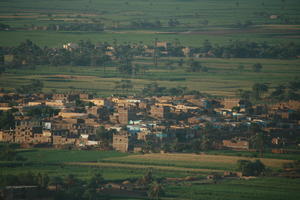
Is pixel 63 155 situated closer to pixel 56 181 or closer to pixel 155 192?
pixel 56 181

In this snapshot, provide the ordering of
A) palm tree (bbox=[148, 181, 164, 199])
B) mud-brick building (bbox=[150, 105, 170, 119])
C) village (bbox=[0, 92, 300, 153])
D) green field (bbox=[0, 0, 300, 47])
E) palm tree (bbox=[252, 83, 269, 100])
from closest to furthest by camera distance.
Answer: palm tree (bbox=[148, 181, 164, 199]), village (bbox=[0, 92, 300, 153]), mud-brick building (bbox=[150, 105, 170, 119]), palm tree (bbox=[252, 83, 269, 100]), green field (bbox=[0, 0, 300, 47])

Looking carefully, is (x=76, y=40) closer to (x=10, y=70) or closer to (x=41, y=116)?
(x=10, y=70)

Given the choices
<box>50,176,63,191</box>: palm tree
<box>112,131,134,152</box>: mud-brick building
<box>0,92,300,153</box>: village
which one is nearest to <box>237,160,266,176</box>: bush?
<box>0,92,300,153</box>: village

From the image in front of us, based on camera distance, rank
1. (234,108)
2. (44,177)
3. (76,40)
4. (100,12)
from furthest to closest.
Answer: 1. (100,12)
2. (76,40)
3. (234,108)
4. (44,177)

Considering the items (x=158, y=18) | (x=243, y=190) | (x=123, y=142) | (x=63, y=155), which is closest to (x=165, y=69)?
(x=123, y=142)

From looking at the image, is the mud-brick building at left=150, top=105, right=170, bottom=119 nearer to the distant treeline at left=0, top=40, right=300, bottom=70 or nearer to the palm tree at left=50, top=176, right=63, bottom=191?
the palm tree at left=50, top=176, right=63, bottom=191

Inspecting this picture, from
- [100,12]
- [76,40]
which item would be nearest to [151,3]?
[100,12]
